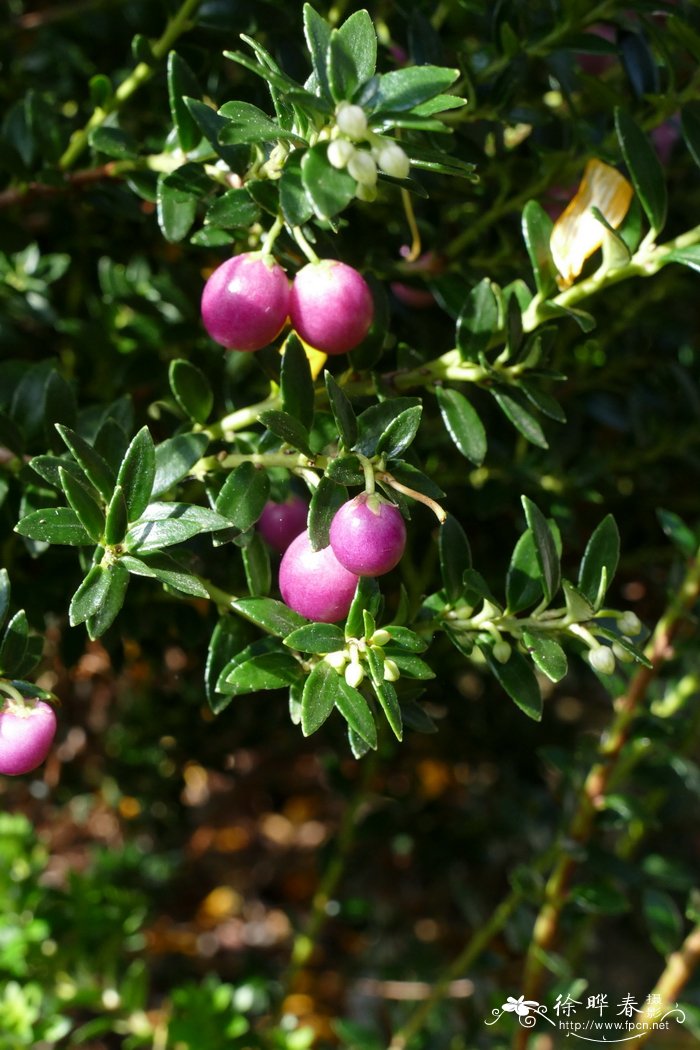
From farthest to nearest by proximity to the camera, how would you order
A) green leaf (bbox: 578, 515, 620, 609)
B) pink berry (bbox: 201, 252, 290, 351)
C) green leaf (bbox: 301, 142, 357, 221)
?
green leaf (bbox: 578, 515, 620, 609) → pink berry (bbox: 201, 252, 290, 351) → green leaf (bbox: 301, 142, 357, 221)

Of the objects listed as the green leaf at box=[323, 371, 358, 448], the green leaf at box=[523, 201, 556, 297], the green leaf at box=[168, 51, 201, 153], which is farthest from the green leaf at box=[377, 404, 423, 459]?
the green leaf at box=[168, 51, 201, 153]

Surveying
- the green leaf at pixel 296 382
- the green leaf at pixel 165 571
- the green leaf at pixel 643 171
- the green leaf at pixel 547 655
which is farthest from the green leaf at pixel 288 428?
the green leaf at pixel 643 171

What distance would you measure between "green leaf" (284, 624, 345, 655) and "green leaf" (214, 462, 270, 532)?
0.30ft

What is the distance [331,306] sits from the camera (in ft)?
2.41

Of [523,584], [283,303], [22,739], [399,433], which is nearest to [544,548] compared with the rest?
[523,584]

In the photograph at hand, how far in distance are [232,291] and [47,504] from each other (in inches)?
11.9

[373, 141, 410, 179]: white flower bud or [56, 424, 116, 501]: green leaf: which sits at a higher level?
[373, 141, 410, 179]: white flower bud

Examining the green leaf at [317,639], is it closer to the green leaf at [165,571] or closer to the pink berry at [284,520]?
the green leaf at [165,571]

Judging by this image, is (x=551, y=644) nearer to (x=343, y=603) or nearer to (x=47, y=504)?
(x=343, y=603)

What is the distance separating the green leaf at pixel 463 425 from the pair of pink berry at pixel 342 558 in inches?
7.0

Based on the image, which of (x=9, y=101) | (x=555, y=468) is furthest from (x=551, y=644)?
(x=9, y=101)

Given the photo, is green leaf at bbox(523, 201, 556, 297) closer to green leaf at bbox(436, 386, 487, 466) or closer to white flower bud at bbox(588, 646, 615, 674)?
green leaf at bbox(436, 386, 487, 466)

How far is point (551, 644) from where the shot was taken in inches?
31.0

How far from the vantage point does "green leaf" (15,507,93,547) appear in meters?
0.74
